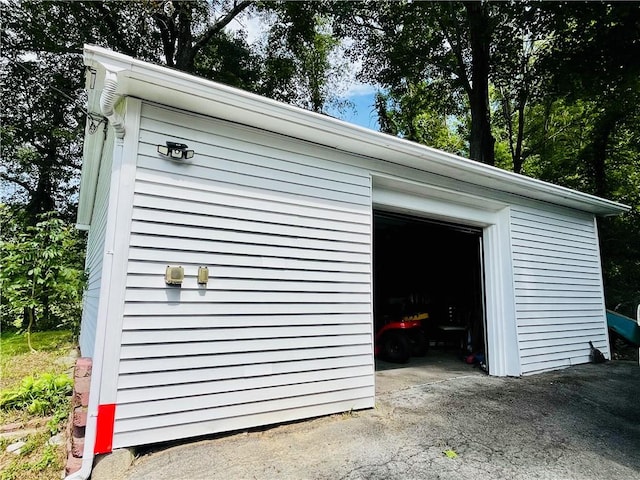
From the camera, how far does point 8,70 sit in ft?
35.4

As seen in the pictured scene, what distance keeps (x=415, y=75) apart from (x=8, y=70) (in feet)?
40.2

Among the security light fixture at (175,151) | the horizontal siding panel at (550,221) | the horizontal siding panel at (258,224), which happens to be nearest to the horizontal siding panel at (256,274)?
the horizontal siding panel at (258,224)

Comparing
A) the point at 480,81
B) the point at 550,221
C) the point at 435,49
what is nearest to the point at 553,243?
the point at 550,221

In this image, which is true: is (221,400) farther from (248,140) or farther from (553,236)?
(553,236)

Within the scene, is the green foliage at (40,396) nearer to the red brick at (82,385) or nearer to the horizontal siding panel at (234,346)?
the red brick at (82,385)

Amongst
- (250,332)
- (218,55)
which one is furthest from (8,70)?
(250,332)

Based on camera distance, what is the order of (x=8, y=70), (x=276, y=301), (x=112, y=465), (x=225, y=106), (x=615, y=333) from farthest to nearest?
(x=8, y=70)
(x=615, y=333)
(x=276, y=301)
(x=225, y=106)
(x=112, y=465)

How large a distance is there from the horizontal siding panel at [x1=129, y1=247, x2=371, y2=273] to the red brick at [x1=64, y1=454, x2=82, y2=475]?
53.4 inches

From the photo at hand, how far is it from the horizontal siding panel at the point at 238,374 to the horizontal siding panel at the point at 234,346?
13 cm

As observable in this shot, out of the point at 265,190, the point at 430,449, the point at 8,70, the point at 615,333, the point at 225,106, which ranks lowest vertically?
the point at 430,449

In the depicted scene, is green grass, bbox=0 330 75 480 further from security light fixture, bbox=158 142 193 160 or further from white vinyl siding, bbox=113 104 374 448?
security light fixture, bbox=158 142 193 160

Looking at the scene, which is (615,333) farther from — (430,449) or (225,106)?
(225,106)

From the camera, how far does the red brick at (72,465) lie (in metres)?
2.35

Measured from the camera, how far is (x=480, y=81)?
9.83m
